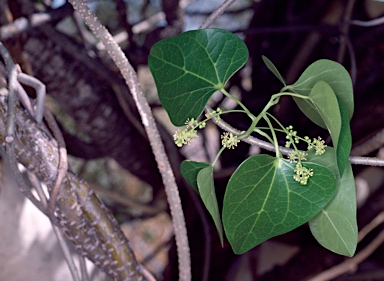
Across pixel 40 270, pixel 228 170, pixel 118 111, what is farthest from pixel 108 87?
pixel 40 270

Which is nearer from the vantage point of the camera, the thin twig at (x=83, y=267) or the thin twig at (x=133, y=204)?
the thin twig at (x=83, y=267)

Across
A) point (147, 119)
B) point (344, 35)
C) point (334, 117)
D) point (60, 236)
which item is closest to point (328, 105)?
point (334, 117)

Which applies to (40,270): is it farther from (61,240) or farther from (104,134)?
(104,134)

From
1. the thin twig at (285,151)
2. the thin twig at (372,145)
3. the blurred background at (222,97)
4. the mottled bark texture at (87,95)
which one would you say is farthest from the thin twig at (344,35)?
the thin twig at (285,151)

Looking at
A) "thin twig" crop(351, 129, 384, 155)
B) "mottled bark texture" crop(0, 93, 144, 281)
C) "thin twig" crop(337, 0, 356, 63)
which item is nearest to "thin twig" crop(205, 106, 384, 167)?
"mottled bark texture" crop(0, 93, 144, 281)

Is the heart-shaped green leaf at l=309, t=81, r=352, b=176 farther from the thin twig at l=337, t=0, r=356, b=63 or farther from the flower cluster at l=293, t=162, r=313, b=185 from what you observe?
the thin twig at l=337, t=0, r=356, b=63

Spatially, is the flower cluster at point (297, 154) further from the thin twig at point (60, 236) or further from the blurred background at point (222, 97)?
the blurred background at point (222, 97)

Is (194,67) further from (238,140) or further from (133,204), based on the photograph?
(133,204)
